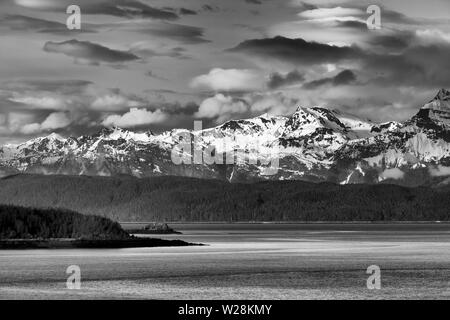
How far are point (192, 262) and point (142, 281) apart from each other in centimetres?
3840

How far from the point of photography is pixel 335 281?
11900cm

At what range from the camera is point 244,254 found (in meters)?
185
